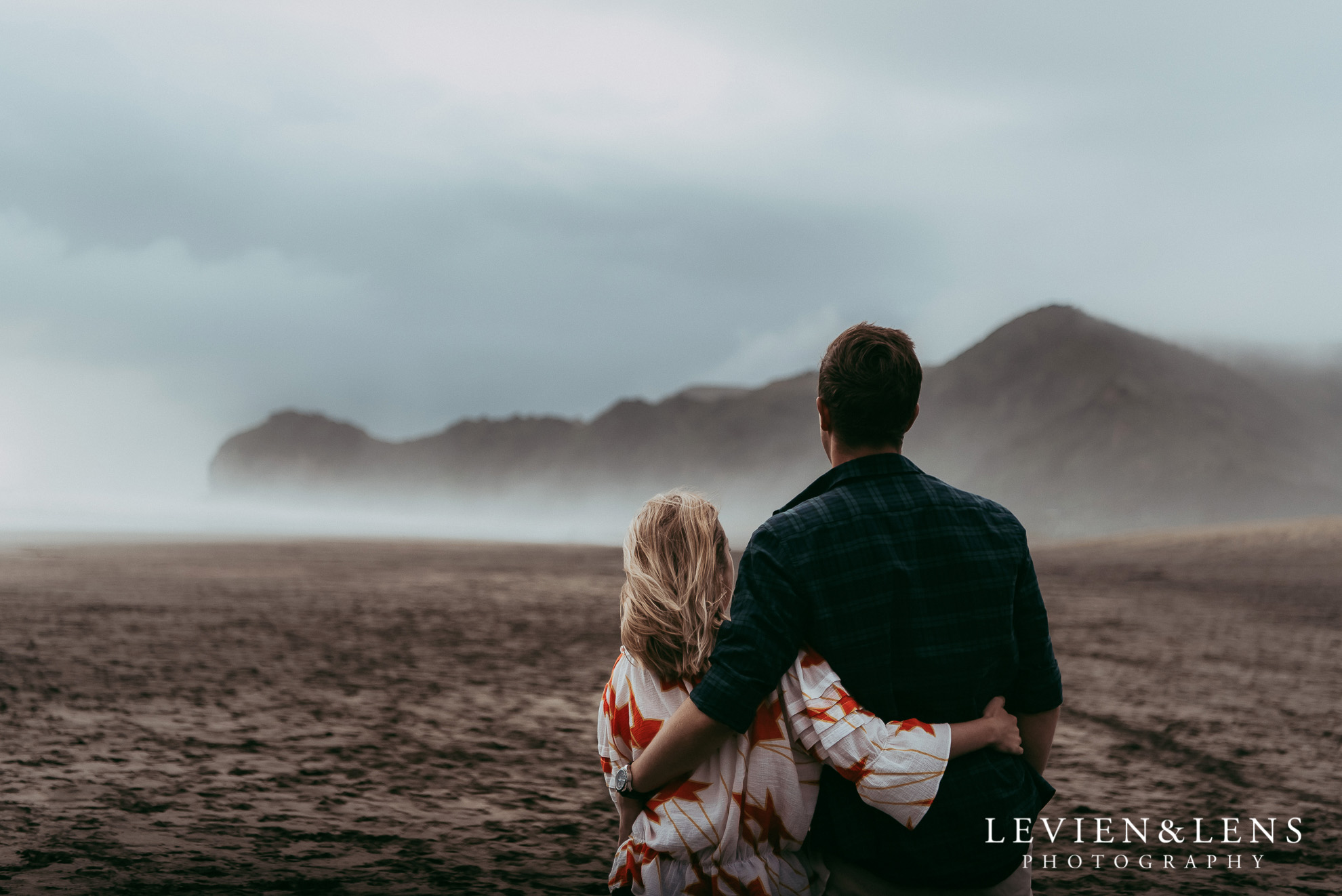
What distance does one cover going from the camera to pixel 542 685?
8.11 meters

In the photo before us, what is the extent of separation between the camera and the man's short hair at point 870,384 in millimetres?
1766

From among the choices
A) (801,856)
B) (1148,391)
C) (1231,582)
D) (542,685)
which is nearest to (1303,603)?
Result: (1231,582)

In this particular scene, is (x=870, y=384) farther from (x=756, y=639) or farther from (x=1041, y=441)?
(x=1041, y=441)

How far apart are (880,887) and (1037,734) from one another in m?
0.42

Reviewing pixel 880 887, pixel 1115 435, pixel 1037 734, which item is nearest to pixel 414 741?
pixel 880 887

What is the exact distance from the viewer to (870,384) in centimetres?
177

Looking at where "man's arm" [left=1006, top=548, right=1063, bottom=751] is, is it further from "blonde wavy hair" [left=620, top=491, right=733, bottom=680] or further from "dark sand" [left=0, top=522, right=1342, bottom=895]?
"dark sand" [left=0, top=522, right=1342, bottom=895]

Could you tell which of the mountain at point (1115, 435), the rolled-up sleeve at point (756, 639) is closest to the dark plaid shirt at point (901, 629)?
the rolled-up sleeve at point (756, 639)

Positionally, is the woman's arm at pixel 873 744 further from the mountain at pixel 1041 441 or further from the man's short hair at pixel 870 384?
the mountain at pixel 1041 441

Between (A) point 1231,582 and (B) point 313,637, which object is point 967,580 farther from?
(A) point 1231,582

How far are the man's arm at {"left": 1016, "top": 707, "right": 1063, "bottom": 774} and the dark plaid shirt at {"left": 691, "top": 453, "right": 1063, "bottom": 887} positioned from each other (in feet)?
0.24

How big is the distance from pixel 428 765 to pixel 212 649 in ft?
16.9

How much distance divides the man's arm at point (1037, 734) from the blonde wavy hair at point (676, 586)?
608mm

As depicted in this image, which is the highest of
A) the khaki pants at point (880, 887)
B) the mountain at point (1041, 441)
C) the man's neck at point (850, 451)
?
the mountain at point (1041, 441)
